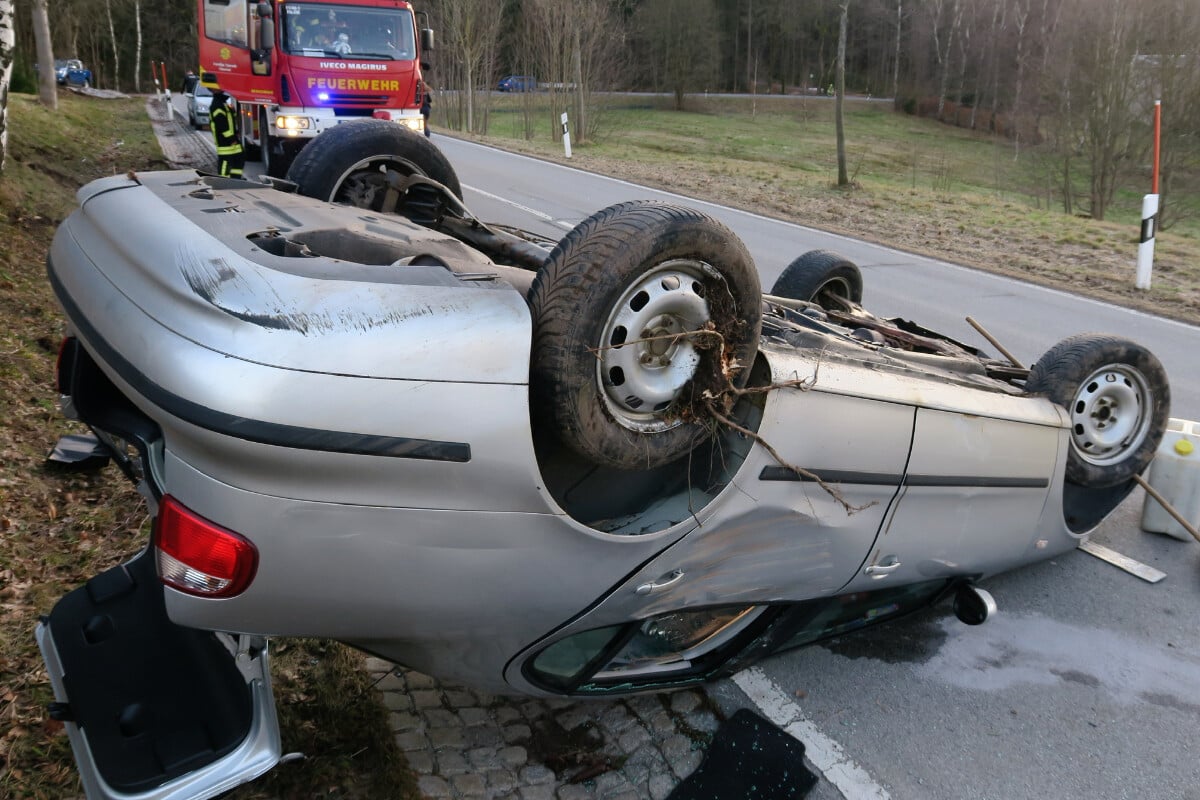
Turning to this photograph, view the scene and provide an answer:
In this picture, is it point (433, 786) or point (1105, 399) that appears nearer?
point (433, 786)

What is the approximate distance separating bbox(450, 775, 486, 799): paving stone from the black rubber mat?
0.55m

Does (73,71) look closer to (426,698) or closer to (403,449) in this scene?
(426,698)

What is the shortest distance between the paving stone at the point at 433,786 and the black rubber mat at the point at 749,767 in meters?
0.65

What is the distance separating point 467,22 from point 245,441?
3015 cm

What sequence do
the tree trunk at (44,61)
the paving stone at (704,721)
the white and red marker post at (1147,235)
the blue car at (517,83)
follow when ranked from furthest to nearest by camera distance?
the blue car at (517,83)
the tree trunk at (44,61)
the white and red marker post at (1147,235)
the paving stone at (704,721)

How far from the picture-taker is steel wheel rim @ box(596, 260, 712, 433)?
2.17 metres

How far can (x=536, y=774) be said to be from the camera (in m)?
2.68

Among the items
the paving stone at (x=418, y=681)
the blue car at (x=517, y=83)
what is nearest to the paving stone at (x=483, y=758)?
the paving stone at (x=418, y=681)

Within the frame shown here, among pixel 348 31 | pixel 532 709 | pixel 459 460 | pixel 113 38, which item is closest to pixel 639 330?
pixel 459 460

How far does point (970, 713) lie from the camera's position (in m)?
3.09

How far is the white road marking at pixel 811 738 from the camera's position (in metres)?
2.72

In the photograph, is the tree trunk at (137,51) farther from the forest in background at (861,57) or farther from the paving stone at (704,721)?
the paving stone at (704,721)

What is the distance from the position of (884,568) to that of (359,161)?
8.34 ft

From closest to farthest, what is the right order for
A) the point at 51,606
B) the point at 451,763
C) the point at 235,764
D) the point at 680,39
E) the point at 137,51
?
the point at 235,764, the point at 451,763, the point at 51,606, the point at 137,51, the point at 680,39
